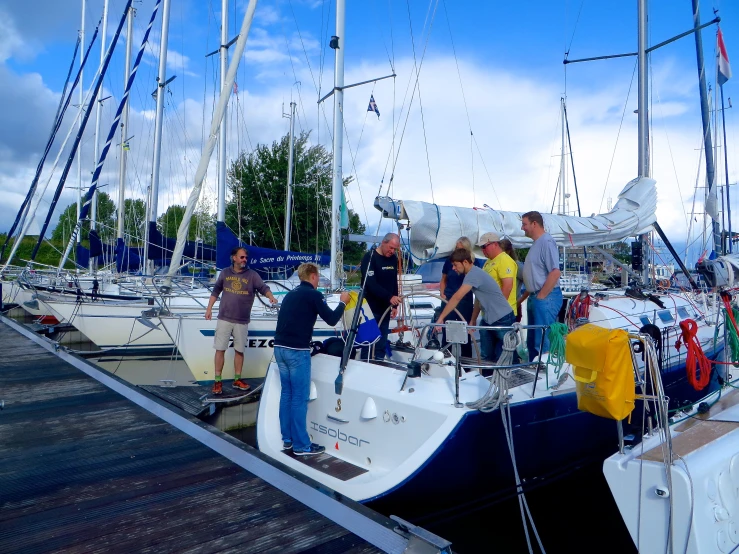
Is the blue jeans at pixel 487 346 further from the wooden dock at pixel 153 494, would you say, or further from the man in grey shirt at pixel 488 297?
the wooden dock at pixel 153 494

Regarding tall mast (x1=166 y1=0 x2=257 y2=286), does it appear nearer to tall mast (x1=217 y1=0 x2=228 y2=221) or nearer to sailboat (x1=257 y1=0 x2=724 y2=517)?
sailboat (x1=257 y1=0 x2=724 y2=517)

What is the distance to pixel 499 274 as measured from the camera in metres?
5.65

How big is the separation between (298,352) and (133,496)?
1.68 m

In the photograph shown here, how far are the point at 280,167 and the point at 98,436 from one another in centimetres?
2613

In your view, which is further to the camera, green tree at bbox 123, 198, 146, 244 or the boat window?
green tree at bbox 123, 198, 146, 244

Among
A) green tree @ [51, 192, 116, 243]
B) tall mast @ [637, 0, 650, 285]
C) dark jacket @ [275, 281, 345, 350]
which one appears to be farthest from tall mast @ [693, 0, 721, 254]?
green tree @ [51, 192, 116, 243]

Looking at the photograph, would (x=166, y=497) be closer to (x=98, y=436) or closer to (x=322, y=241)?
(x=98, y=436)

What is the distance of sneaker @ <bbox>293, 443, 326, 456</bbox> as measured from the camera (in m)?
4.70

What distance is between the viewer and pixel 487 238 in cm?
614

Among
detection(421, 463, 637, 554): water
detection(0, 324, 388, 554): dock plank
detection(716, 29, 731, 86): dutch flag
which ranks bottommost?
detection(421, 463, 637, 554): water

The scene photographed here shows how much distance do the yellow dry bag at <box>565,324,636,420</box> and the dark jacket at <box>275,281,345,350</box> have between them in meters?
2.00

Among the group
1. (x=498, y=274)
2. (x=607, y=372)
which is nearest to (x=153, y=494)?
(x=607, y=372)

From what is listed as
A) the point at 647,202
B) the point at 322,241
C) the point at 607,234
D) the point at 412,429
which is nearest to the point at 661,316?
the point at 607,234

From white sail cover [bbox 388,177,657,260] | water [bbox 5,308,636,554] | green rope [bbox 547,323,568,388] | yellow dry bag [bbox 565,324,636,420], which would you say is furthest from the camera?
white sail cover [bbox 388,177,657,260]
